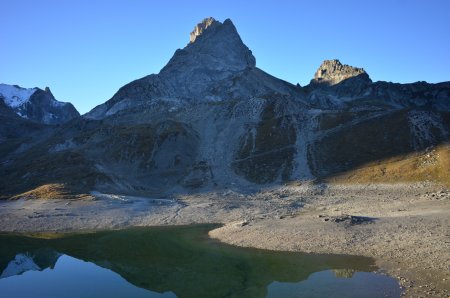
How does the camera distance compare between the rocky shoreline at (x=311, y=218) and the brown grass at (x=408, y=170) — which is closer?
the rocky shoreline at (x=311, y=218)

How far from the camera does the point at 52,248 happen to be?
51.4 meters

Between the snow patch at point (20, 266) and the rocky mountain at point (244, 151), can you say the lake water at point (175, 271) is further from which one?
the rocky mountain at point (244, 151)

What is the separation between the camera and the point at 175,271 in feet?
127

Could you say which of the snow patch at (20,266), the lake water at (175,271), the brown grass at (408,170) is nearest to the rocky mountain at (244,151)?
the brown grass at (408,170)

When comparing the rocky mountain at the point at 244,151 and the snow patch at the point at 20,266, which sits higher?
the rocky mountain at the point at 244,151

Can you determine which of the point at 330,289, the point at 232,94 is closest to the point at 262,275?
the point at 330,289

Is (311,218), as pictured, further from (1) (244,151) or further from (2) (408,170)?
(1) (244,151)

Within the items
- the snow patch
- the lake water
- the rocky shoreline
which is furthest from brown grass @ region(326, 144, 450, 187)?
the snow patch

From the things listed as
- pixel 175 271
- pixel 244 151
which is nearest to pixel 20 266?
pixel 175 271

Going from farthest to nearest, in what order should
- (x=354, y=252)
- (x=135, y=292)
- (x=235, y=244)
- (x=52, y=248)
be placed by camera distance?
(x=52, y=248) < (x=235, y=244) < (x=354, y=252) < (x=135, y=292)

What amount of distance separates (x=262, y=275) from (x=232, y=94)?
15878cm

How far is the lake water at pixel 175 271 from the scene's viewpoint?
3203 centimetres

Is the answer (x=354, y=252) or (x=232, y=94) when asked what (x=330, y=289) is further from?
(x=232, y=94)

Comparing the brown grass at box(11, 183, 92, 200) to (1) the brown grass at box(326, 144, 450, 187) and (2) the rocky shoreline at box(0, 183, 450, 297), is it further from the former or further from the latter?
(1) the brown grass at box(326, 144, 450, 187)
